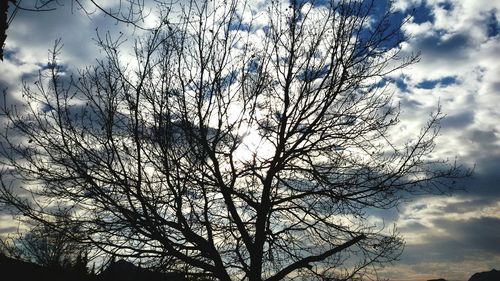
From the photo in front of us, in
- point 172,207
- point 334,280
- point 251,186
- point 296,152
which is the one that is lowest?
point 334,280

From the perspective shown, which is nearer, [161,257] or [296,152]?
[161,257]

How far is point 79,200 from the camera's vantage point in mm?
8102

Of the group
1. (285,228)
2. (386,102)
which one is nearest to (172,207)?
(285,228)

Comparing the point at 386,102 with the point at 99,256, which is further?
the point at 386,102

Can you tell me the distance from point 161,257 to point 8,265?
1121 centimetres

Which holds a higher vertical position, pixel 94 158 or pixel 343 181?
pixel 94 158

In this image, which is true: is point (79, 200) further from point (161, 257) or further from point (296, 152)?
point (296, 152)

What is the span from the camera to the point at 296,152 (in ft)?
32.6

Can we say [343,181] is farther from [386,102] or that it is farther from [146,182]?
[146,182]

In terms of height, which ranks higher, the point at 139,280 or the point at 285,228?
the point at 285,228

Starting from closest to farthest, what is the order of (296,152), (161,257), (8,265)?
(161,257) < (296,152) < (8,265)

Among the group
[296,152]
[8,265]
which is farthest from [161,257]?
[8,265]

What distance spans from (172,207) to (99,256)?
183 cm

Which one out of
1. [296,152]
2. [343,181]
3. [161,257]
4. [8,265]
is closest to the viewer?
[161,257]
